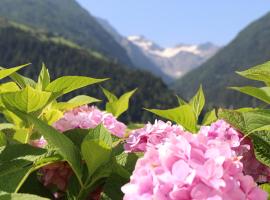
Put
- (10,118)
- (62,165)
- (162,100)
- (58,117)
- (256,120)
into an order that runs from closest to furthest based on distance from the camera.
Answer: (256,120), (62,165), (58,117), (10,118), (162,100)

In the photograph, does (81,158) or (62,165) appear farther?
(62,165)

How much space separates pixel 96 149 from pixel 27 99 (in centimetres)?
50

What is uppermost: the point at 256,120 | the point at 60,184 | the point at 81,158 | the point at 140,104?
the point at 256,120

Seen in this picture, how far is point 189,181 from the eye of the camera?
1758 millimetres

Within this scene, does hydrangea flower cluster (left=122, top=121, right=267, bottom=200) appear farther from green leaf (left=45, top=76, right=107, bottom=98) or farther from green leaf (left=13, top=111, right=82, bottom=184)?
green leaf (left=45, top=76, right=107, bottom=98)

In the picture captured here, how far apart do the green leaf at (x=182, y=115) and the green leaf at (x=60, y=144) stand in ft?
1.63

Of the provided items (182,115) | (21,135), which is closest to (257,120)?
(182,115)

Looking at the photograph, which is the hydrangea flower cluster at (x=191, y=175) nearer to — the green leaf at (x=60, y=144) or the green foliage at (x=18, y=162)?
the green leaf at (x=60, y=144)

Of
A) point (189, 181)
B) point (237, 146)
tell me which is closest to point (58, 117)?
point (237, 146)

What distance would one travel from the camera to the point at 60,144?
226 centimetres

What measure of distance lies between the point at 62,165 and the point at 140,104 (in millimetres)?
194147

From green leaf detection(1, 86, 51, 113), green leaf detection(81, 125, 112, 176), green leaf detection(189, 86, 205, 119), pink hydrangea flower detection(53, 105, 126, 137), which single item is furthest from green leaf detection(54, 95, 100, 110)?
green leaf detection(81, 125, 112, 176)

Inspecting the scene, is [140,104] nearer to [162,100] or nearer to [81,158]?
[162,100]

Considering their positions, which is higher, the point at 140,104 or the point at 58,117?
the point at 58,117
